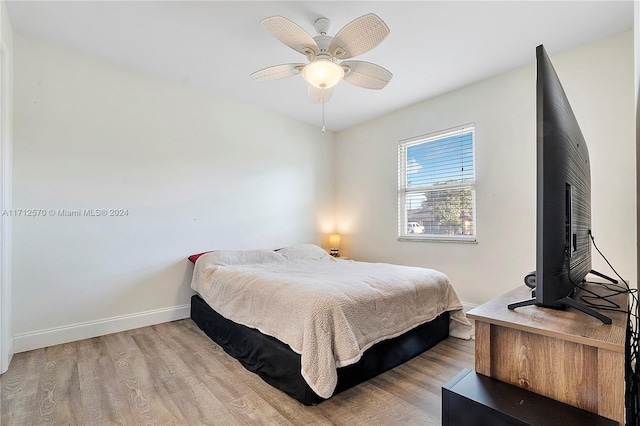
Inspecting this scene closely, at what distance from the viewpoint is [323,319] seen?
1.71 metres

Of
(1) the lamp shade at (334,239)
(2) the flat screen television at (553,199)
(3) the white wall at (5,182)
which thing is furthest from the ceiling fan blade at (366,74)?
(1) the lamp shade at (334,239)

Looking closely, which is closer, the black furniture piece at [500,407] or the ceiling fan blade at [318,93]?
the black furniture piece at [500,407]

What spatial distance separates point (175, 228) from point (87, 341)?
1235 millimetres

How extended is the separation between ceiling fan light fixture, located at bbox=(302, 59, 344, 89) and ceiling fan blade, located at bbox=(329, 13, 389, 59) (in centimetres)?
9

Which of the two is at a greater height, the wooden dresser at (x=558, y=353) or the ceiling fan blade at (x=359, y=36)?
the ceiling fan blade at (x=359, y=36)

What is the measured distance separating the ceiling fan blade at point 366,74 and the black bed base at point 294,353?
1996 mm

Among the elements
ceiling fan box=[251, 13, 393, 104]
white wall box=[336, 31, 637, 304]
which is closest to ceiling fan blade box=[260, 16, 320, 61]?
ceiling fan box=[251, 13, 393, 104]

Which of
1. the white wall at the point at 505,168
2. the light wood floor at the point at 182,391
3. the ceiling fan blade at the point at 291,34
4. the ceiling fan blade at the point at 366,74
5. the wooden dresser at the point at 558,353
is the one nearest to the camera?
the wooden dresser at the point at 558,353

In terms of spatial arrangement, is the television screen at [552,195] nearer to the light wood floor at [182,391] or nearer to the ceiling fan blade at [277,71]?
the light wood floor at [182,391]

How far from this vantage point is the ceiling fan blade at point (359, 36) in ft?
5.89

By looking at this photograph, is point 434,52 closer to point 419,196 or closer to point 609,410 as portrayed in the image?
point 419,196

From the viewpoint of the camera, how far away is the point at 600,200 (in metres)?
2.50

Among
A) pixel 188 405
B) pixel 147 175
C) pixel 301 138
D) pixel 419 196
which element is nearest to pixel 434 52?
pixel 419 196

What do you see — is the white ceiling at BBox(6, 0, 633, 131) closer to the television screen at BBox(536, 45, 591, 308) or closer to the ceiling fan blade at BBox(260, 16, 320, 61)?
the ceiling fan blade at BBox(260, 16, 320, 61)
